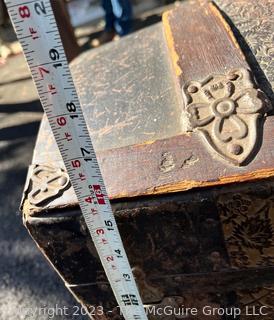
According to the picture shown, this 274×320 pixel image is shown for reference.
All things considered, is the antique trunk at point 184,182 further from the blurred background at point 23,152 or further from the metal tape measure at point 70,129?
the blurred background at point 23,152

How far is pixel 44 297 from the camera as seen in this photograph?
1.75 meters

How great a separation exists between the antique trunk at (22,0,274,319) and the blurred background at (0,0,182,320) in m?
0.49

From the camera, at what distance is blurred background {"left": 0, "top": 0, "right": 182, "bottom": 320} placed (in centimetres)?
176

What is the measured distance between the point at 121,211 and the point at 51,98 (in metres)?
0.31

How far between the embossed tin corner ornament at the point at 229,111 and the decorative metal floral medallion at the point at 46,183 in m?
0.32

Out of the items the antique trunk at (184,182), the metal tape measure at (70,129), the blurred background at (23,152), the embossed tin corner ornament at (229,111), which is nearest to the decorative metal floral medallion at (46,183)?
the antique trunk at (184,182)

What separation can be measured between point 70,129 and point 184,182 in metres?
Answer: 0.27

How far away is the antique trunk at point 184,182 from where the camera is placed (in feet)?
3.44

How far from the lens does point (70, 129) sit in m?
0.92

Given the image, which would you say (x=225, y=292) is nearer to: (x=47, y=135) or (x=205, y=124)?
(x=205, y=124)

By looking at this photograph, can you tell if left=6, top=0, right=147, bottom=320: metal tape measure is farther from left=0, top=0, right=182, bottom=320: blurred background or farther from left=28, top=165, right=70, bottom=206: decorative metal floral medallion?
left=0, top=0, right=182, bottom=320: blurred background

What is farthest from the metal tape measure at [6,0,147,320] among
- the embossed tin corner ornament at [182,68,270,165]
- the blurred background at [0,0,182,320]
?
the blurred background at [0,0,182,320]

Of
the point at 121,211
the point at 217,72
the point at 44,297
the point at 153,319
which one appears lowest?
the point at 44,297

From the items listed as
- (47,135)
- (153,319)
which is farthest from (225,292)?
Answer: (47,135)
